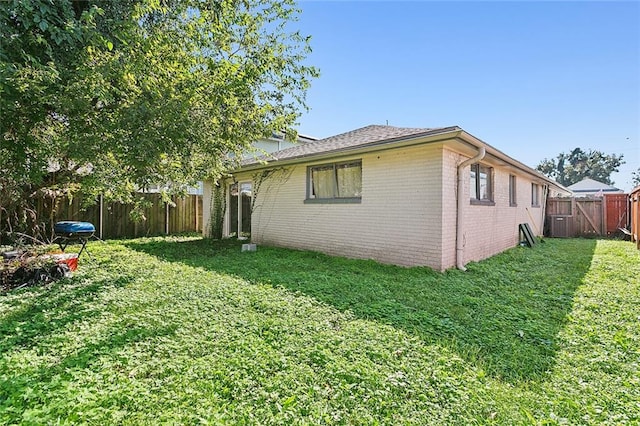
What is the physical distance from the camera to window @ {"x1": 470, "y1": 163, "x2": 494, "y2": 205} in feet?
25.2

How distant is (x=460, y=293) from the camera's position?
4.98m

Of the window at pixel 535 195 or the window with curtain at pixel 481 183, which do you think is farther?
the window at pixel 535 195

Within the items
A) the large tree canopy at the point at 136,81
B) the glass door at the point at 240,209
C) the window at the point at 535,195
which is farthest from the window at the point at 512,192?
the glass door at the point at 240,209

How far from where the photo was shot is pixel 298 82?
262 inches

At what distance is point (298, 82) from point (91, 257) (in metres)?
6.28

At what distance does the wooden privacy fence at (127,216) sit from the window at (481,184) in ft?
25.9

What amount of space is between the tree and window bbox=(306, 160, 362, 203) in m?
52.2

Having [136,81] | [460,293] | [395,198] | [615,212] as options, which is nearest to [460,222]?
[395,198]

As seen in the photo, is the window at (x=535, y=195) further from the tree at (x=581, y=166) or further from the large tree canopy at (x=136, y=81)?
the tree at (x=581, y=166)

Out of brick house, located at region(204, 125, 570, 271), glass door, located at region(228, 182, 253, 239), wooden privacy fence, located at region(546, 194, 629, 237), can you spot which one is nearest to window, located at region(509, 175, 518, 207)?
brick house, located at region(204, 125, 570, 271)

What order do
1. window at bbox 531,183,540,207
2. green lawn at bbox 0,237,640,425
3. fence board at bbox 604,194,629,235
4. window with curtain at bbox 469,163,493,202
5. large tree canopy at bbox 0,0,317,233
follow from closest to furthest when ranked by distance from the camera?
green lawn at bbox 0,237,640,425
large tree canopy at bbox 0,0,317,233
window with curtain at bbox 469,163,493,202
window at bbox 531,183,540,207
fence board at bbox 604,194,629,235

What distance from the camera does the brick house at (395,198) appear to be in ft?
20.6

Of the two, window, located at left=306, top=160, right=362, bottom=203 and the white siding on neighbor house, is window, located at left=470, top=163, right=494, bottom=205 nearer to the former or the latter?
the white siding on neighbor house

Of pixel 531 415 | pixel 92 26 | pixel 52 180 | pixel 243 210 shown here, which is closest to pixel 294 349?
pixel 531 415
